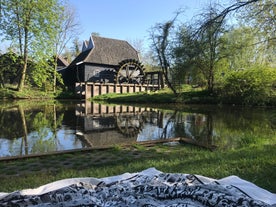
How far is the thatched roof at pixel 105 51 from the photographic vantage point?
24.8 metres

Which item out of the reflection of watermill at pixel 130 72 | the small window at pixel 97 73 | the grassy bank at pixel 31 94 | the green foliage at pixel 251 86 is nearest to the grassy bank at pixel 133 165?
the green foliage at pixel 251 86

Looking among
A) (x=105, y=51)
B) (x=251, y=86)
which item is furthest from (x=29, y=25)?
(x=251, y=86)

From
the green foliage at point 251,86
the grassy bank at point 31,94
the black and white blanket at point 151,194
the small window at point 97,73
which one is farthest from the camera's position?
the small window at point 97,73

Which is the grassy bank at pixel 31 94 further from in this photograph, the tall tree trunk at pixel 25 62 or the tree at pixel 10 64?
the tree at pixel 10 64

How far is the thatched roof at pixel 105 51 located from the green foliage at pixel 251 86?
1409cm

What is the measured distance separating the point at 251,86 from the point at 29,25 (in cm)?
1824

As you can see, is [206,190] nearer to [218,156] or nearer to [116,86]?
[218,156]

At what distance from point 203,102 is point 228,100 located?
159 cm

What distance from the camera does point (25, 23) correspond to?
21.2 metres

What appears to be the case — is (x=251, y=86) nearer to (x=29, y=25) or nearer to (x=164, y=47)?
(x=164, y=47)

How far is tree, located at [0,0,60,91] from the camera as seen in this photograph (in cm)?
2091

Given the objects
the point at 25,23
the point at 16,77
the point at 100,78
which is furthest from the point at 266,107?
the point at 16,77

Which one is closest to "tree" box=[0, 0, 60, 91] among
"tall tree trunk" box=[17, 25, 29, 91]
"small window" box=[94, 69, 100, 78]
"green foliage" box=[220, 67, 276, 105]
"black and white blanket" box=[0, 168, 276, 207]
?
"tall tree trunk" box=[17, 25, 29, 91]

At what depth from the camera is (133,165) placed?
2.96 meters
